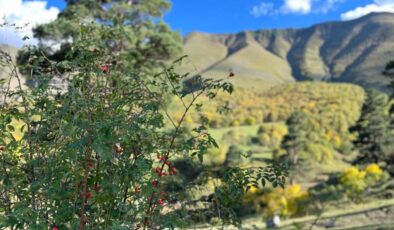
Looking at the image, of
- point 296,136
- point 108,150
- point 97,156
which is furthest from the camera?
point 296,136

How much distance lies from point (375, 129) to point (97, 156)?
41404 mm

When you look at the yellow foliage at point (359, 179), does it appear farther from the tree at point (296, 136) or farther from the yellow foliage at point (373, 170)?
the tree at point (296, 136)

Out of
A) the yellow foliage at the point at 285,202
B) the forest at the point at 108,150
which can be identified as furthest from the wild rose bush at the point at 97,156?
the yellow foliage at the point at 285,202

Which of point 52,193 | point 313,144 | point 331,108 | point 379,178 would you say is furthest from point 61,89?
point 331,108

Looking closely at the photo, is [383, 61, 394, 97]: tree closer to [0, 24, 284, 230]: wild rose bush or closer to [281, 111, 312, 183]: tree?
[0, 24, 284, 230]: wild rose bush

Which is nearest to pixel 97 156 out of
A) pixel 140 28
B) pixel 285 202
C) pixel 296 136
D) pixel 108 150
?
Answer: pixel 108 150

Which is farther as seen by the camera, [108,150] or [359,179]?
[359,179]

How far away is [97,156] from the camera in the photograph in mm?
2877

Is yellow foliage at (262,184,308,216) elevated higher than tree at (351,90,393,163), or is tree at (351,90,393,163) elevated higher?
tree at (351,90,393,163)

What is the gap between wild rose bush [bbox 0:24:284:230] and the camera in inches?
107

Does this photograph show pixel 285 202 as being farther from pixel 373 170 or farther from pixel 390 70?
pixel 390 70

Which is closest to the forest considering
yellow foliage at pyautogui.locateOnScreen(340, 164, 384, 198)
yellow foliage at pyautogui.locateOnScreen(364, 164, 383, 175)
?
yellow foliage at pyautogui.locateOnScreen(340, 164, 384, 198)

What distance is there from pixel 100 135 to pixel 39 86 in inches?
35.5

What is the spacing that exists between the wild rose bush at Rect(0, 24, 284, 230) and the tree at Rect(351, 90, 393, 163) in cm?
4021
